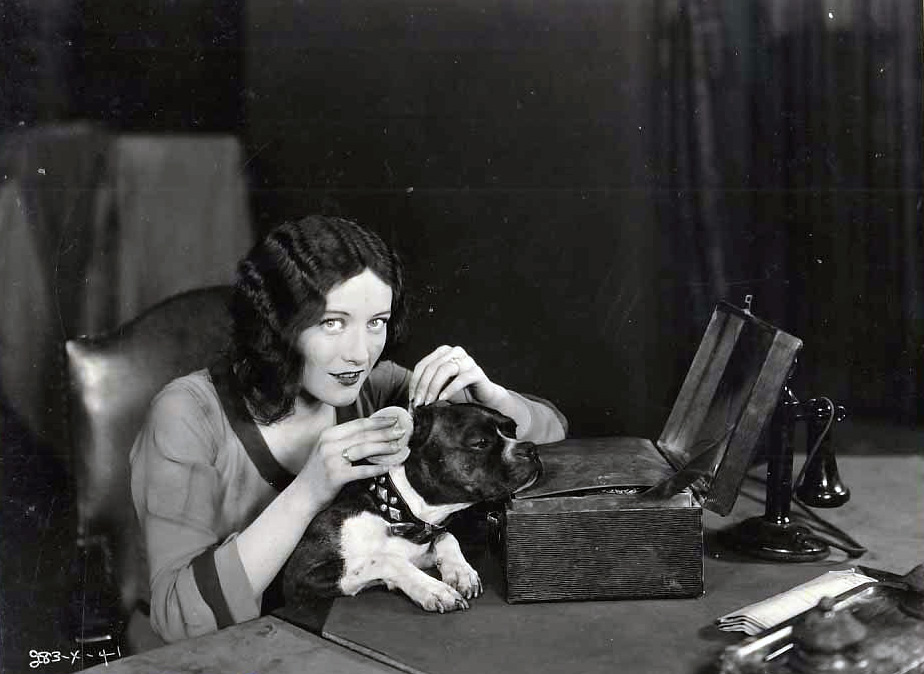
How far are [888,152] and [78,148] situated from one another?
5.95 feet

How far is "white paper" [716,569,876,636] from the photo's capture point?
5.00 ft

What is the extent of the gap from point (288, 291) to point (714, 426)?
35.8 inches

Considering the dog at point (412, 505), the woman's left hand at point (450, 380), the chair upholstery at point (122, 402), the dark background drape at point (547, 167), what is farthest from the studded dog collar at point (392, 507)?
the chair upholstery at point (122, 402)

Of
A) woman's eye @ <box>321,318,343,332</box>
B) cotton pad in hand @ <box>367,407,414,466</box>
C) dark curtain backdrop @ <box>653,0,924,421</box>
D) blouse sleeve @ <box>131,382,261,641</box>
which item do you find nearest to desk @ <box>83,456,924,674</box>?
blouse sleeve @ <box>131,382,261,641</box>

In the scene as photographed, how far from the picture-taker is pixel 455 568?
1.76 metres

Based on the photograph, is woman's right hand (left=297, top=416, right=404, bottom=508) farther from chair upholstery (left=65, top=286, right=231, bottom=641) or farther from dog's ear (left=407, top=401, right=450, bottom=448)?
chair upholstery (left=65, top=286, right=231, bottom=641)

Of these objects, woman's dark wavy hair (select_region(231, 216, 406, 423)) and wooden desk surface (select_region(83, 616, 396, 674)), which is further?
woman's dark wavy hair (select_region(231, 216, 406, 423))

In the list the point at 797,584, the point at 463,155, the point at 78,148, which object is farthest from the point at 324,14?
the point at 797,584

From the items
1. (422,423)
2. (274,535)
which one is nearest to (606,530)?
(422,423)

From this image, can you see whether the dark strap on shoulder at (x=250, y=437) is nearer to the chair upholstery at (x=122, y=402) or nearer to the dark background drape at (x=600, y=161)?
the chair upholstery at (x=122, y=402)

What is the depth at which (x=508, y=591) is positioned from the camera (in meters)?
1.68

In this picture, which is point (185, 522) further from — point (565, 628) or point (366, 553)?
point (565, 628)

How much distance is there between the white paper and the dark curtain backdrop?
662 millimetres

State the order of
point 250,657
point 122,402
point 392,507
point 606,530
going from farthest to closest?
point 122,402 < point 392,507 < point 606,530 < point 250,657
